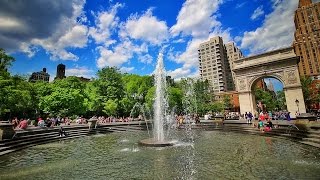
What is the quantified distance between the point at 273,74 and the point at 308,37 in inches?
3377

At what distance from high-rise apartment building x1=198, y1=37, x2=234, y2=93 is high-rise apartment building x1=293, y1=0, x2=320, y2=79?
35664mm

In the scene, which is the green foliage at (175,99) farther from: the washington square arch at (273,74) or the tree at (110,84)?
the washington square arch at (273,74)

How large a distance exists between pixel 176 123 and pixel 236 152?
1972 centimetres

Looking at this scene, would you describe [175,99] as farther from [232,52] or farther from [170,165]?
[232,52]

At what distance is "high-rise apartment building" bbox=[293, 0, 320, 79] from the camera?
97125 millimetres

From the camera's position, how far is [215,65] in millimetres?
121375

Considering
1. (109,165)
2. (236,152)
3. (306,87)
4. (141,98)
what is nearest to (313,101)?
(306,87)

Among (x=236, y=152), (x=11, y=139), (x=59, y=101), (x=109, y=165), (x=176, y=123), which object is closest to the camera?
Result: (x=109, y=165)

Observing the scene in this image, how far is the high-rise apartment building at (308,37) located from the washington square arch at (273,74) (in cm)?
7707

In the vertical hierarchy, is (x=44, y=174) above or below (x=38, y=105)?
below

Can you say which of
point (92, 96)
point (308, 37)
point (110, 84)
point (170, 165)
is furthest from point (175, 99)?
point (308, 37)

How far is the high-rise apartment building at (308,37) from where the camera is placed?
97125mm

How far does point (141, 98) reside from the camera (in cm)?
4997

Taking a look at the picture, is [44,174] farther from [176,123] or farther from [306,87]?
[306,87]
